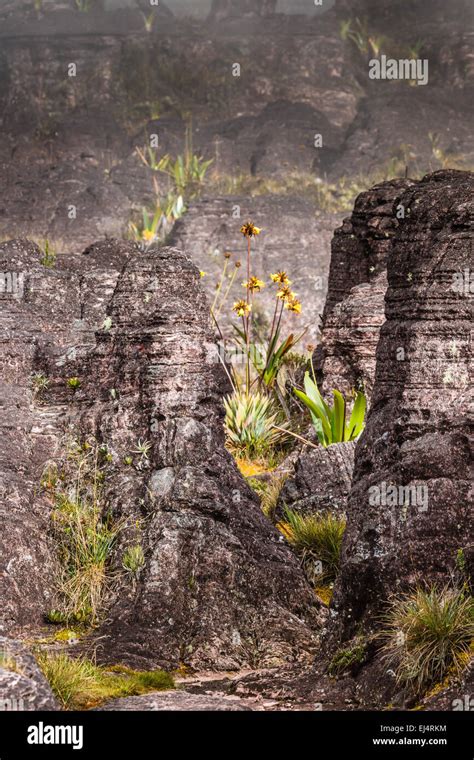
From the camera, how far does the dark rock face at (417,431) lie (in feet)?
26.0

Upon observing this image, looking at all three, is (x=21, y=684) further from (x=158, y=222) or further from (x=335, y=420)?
(x=158, y=222)

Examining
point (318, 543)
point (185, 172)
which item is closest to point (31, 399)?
point (318, 543)

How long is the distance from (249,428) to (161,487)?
555 cm

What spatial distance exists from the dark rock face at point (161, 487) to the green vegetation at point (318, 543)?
1.31 metres

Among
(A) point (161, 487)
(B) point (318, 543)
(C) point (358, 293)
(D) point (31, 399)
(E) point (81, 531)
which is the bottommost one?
(B) point (318, 543)

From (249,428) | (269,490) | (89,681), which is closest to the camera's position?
(89,681)

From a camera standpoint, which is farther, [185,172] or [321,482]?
[185,172]

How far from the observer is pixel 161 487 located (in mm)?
9547

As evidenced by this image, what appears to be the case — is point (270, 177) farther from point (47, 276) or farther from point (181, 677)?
point (181, 677)

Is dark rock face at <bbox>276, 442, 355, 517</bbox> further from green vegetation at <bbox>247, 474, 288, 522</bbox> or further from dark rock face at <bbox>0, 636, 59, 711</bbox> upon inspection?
dark rock face at <bbox>0, 636, 59, 711</bbox>

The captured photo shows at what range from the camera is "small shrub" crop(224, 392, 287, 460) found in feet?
49.3

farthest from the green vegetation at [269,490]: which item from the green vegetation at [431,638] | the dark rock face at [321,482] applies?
the green vegetation at [431,638]

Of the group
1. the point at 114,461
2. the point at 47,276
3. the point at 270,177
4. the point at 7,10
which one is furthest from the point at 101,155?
the point at 114,461

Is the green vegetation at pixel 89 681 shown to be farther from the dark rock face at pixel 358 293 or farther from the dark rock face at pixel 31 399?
the dark rock face at pixel 358 293
